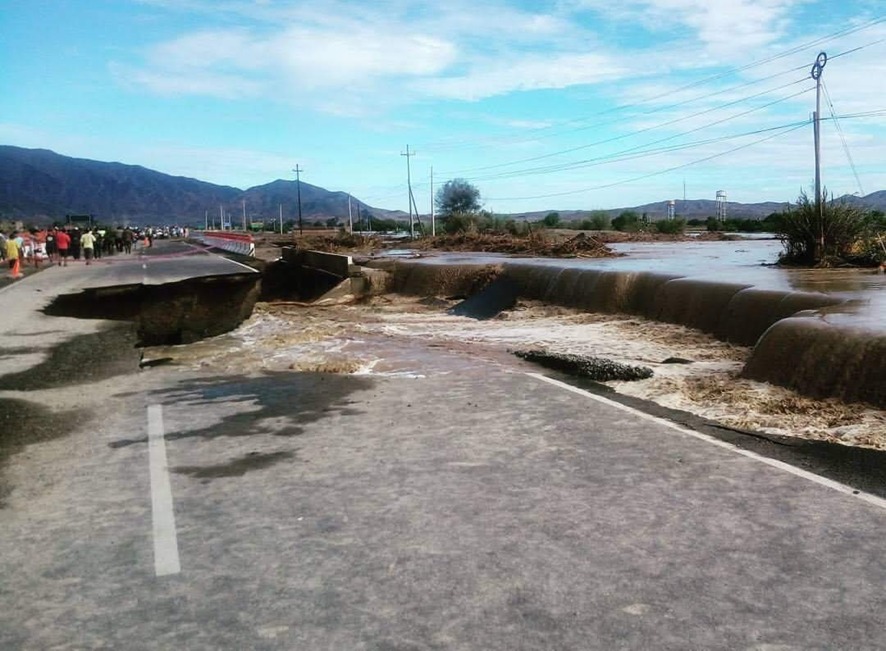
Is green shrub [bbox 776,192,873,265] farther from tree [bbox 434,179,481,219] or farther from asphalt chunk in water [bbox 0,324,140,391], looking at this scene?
tree [bbox 434,179,481,219]

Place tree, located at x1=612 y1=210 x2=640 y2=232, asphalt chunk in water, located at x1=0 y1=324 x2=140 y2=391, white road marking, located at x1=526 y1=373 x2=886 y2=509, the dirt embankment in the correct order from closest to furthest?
white road marking, located at x1=526 y1=373 x2=886 y2=509 < asphalt chunk in water, located at x1=0 y1=324 x2=140 y2=391 < the dirt embankment < tree, located at x1=612 y1=210 x2=640 y2=232

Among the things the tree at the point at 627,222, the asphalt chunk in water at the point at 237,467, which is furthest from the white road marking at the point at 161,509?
the tree at the point at 627,222

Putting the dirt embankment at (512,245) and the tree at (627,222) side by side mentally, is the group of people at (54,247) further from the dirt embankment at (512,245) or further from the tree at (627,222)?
the tree at (627,222)

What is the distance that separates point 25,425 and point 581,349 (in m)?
7.07

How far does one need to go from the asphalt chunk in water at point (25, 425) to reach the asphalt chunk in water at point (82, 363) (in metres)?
1.07

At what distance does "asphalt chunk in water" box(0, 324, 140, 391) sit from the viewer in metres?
9.95

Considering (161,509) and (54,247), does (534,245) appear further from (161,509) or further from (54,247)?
(161,509)

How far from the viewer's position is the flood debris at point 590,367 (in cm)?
961

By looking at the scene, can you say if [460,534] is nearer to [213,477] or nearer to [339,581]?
[339,581]

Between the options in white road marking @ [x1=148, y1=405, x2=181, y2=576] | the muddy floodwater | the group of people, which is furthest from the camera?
the group of people

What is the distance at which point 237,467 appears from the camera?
6055 millimetres

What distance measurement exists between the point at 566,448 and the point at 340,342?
7554 millimetres

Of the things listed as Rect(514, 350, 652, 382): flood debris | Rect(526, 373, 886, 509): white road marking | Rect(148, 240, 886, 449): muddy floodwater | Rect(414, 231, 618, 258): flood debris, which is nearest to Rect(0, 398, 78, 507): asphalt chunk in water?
Rect(148, 240, 886, 449): muddy floodwater

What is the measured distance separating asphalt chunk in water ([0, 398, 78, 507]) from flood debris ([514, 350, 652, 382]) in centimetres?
534
